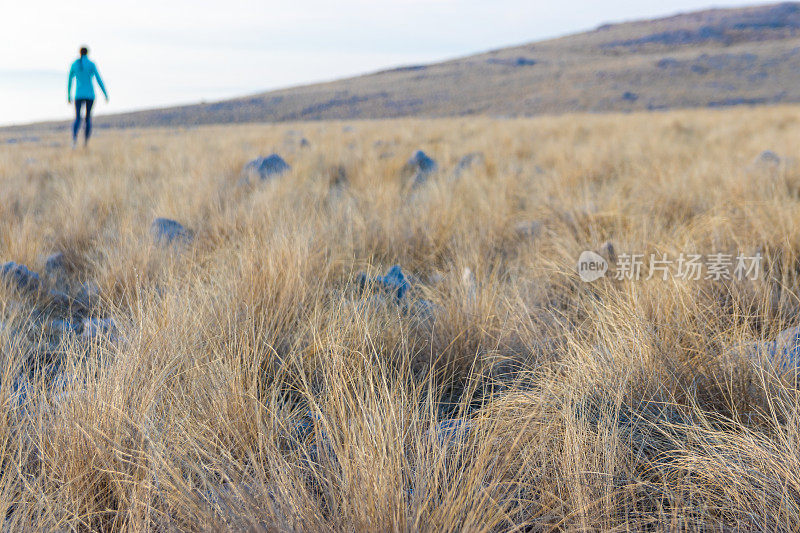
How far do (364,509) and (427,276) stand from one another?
195 centimetres

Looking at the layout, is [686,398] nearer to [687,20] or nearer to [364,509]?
[364,509]

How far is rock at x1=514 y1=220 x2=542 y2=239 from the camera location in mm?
3426

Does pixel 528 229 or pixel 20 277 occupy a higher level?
pixel 20 277

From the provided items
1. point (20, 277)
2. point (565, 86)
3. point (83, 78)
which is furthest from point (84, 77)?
point (565, 86)

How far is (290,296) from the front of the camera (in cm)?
217

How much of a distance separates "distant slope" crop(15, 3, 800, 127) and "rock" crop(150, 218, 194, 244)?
29971 millimetres

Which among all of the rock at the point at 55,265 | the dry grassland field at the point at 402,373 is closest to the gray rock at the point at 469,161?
the dry grassland field at the point at 402,373

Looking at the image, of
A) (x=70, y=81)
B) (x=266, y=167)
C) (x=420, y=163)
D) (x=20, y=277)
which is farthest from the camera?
(x=70, y=81)

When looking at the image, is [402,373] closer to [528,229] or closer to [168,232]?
[528,229]

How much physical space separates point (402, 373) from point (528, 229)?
222 centimetres

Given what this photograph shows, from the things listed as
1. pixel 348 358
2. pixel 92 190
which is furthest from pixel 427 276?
pixel 92 190

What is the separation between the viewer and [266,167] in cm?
583

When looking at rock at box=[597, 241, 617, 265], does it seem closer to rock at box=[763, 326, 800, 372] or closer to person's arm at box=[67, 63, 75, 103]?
rock at box=[763, 326, 800, 372]

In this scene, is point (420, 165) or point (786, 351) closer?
point (786, 351)
